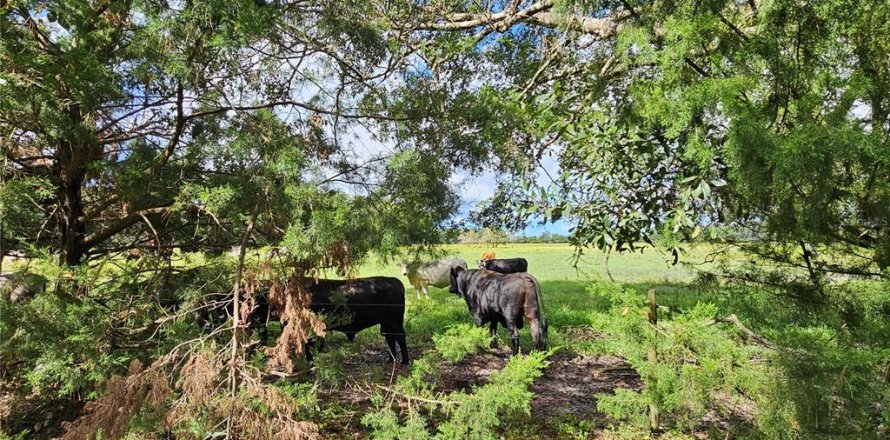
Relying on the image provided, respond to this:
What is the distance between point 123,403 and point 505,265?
156 inches

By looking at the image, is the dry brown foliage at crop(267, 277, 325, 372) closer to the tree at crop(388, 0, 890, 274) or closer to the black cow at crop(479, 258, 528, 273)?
the tree at crop(388, 0, 890, 274)

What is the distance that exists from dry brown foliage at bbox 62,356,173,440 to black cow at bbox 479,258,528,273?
3647 mm

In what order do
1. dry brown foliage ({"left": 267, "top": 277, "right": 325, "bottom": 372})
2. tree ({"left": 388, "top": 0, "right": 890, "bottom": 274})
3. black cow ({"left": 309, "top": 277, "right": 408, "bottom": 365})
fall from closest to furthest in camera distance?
tree ({"left": 388, "top": 0, "right": 890, "bottom": 274}), dry brown foliage ({"left": 267, "top": 277, "right": 325, "bottom": 372}), black cow ({"left": 309, "top": 277, "right": 408, "bottom": 365})

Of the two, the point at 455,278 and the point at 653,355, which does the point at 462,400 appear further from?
the point at 455,278

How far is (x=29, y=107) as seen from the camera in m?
2.32

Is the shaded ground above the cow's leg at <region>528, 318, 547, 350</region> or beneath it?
beneath

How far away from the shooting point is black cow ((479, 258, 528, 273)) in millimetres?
5441

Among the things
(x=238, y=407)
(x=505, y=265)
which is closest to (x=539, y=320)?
(x=505, y=265)

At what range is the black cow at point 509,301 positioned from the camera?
14.5 ft

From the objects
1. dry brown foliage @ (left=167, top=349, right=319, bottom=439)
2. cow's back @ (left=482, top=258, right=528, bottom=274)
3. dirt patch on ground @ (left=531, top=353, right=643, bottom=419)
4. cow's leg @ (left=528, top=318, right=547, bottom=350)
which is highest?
cow's back @ (left=482, top=258, right=528, bottom=274)

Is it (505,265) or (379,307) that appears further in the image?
(505,265)

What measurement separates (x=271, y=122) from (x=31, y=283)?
1.62 metres

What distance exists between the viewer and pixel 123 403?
2.24 metres

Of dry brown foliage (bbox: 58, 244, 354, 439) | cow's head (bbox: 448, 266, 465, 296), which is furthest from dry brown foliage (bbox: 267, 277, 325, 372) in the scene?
cow's head (bbox: 448, 266, 465, 296)
